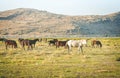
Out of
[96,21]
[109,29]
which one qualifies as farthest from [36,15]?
[109,29]

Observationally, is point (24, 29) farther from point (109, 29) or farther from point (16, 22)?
point (109, 29)

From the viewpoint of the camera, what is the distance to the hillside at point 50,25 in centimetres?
13288

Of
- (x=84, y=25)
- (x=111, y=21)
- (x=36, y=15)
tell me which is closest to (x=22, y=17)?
(x=36, y=15)

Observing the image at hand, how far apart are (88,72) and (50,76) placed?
236 cm

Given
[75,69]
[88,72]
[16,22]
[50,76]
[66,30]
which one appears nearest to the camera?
[50,76]

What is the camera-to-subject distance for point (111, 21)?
6309 inches

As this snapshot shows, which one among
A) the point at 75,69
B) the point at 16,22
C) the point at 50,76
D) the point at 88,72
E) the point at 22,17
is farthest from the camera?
the point at 22,17

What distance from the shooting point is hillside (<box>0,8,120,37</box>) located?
436 feet

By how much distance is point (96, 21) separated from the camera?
162 meters

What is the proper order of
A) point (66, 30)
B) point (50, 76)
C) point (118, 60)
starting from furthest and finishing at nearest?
point (66, 30), point (118, 60), point (50, 76)

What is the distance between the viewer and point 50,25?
155m

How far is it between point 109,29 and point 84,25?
14.7 meters

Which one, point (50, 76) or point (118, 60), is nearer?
point (50, 76)

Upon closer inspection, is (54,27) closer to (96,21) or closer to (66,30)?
(66,30)
